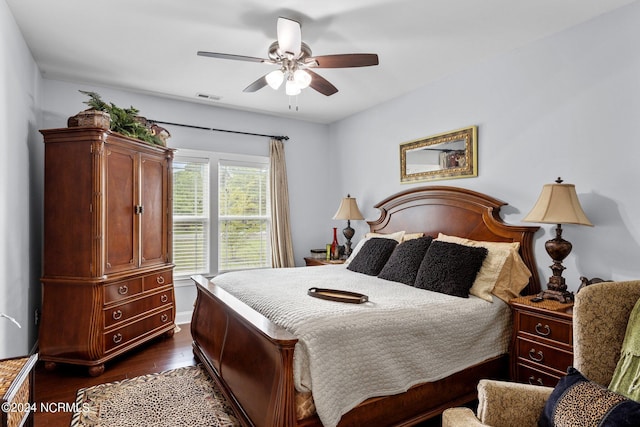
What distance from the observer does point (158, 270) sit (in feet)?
11.8

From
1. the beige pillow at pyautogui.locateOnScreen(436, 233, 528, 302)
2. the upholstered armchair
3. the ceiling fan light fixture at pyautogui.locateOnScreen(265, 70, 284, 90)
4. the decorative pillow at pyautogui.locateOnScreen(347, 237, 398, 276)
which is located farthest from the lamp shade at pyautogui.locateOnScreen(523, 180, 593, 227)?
the ceiling fan light fixture at pyautogui.locateOnScreen(265, 70, 284, 90)

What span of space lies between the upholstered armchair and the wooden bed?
2.13 ft

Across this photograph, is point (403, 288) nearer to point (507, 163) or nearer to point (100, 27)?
point (507, 163)

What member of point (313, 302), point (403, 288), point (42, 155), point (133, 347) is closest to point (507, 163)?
point (403, 288)

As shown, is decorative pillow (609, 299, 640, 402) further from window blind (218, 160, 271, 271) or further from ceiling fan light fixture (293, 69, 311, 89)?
window blind (218, 160, 271, 271)

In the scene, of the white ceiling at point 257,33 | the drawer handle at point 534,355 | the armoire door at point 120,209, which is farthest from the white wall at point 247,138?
the drawer handle at point 534,355

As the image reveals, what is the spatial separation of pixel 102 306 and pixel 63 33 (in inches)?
86.1

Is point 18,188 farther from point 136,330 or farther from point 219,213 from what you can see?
point 219,213

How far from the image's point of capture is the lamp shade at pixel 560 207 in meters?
2.34

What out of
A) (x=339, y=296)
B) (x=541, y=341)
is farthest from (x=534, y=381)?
(x=339, y=296)

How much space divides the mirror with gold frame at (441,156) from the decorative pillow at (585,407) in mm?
2277

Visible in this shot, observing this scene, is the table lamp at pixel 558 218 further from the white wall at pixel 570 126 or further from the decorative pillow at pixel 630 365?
the decorative pillow at pixel 630 365

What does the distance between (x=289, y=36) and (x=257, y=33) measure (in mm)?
495

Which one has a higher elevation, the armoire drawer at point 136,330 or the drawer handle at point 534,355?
the drawer handle at point 534,355
